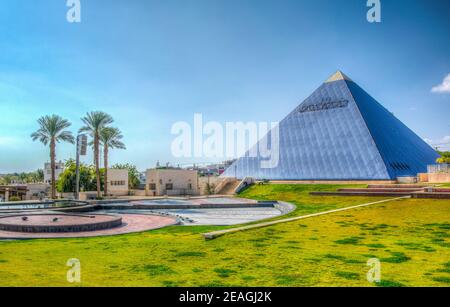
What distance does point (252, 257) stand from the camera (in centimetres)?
938

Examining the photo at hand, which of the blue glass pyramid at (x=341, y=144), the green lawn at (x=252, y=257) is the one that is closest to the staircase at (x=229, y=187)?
the blue glass pyramid at (x=341, y=144)

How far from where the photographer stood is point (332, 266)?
27.4 feet

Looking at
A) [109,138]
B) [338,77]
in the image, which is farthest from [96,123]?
[338,77]

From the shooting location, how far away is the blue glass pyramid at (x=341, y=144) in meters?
45.2

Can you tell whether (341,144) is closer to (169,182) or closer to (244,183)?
(244,183)

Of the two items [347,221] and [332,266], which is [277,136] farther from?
[332,266]

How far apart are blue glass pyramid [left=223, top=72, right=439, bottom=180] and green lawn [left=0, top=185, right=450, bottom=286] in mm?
30761

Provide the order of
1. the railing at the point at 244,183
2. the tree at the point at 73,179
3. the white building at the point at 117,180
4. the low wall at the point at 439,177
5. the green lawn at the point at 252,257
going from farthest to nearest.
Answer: the white building at the point at 117,180
the tree at the point at 73,179
the railing at the point at 244,183
the low wall at the point at 439,177
the green lawn at the point at 252,257

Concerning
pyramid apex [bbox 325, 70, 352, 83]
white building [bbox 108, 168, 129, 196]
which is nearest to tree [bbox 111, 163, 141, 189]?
white building [bbox 108, 168, 129, 196]

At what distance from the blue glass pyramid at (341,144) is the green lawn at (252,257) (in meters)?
30.8

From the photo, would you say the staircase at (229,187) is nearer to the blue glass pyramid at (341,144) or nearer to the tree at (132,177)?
the blue glass pyramid at (341,144)

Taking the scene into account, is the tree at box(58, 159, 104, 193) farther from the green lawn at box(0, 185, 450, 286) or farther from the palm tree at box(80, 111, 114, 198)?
the green lawn at box(0, 185, 450, 286)

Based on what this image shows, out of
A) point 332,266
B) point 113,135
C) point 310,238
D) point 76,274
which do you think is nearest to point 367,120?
point 113,135

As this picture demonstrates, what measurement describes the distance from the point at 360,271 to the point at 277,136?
1927 inches
